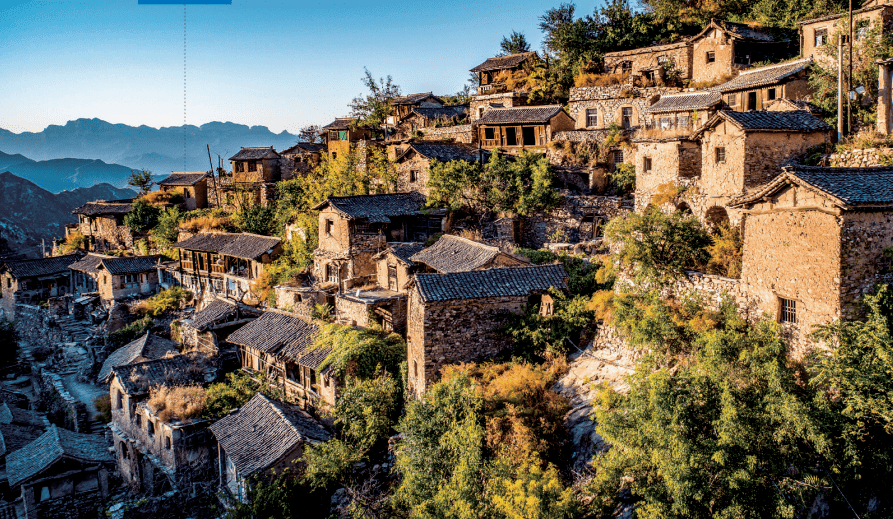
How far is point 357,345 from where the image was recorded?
19.7m

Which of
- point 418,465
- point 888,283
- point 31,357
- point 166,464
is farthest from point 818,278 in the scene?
point 31,357

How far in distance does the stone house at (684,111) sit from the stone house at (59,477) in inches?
1020

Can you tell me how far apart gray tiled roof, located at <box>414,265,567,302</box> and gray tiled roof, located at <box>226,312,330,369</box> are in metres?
5.78

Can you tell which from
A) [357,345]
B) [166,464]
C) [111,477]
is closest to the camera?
[357,345]

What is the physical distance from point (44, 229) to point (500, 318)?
86.8 meters

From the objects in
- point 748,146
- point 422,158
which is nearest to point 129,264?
point 422,158

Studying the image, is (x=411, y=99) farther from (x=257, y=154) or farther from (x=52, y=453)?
(x=52, y=453)

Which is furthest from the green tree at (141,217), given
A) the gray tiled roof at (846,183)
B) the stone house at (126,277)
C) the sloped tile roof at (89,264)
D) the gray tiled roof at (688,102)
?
the gray tiled roof at (846,183)

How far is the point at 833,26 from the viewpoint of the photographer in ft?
83.4

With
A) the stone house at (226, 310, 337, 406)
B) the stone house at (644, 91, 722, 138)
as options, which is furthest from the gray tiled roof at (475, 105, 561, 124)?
the stone house at (226, 310, 337, 406)

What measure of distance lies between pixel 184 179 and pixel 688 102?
142 ft

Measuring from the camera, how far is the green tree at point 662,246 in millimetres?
16062

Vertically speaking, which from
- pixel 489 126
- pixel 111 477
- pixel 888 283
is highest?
pixel 489 126

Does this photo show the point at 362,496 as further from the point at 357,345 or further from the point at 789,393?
the point at 789,393
